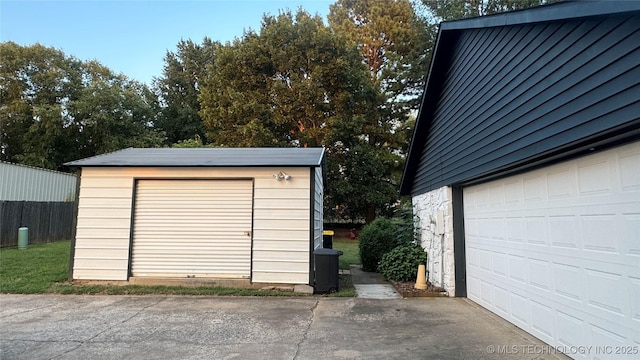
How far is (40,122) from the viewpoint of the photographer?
25875mm

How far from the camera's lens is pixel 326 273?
23.7 ft

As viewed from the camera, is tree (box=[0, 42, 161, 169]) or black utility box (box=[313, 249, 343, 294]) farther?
tree (box=[0, 42, 161, 169])

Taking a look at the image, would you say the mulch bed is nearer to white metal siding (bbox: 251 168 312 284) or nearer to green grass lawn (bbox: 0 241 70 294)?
white metal siding (bbox: 251 168 312 284)

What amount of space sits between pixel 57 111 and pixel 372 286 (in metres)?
27.6

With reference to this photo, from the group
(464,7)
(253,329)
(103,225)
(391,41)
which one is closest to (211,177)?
(103,225)

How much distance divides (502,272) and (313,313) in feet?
9.66

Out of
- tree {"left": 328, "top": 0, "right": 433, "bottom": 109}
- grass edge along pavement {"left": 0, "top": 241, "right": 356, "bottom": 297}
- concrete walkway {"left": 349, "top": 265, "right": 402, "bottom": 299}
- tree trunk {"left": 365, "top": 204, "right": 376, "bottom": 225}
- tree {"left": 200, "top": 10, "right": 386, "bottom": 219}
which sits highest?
tree {"left": 328, "top": 0, "right": 433, "bottom": 109}

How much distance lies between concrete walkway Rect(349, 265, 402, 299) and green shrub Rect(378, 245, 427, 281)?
30cm

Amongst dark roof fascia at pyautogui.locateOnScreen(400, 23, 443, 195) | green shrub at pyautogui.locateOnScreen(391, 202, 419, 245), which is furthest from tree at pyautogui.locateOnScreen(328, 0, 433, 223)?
green shrub at pyautogui.locateOnScreen(391, 202, 419, 245)

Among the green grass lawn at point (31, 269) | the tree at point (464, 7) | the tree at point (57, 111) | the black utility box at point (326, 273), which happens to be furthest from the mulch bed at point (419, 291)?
the tree at point (57, 111)

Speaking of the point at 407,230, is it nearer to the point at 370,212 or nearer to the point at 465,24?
the point at 465,24

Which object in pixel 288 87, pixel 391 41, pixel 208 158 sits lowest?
pixel 208 158

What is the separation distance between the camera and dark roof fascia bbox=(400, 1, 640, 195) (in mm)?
2926

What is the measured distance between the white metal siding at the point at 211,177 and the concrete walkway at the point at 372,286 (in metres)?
1.31
